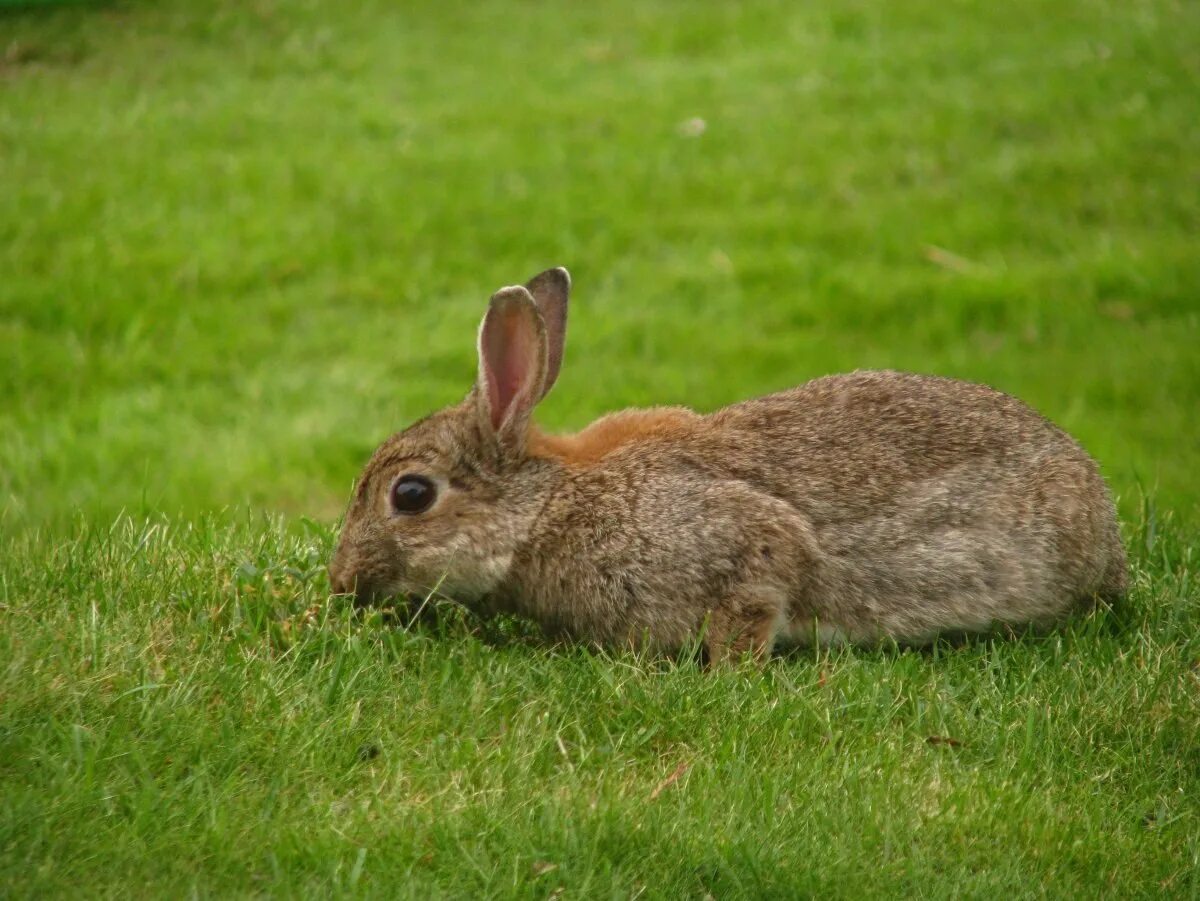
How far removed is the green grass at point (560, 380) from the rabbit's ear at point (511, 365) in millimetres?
825

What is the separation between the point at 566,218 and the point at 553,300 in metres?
6.22

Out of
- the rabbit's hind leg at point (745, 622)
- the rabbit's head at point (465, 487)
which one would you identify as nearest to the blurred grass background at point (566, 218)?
the rabbit's head at point (465, 487)

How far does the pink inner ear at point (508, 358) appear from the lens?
6.25m

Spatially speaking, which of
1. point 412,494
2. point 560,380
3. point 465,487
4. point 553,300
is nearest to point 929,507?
point 553,300

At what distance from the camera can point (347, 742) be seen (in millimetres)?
5066

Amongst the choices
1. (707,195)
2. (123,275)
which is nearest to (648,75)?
(707,195)

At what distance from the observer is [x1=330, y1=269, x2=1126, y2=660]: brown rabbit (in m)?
6.10

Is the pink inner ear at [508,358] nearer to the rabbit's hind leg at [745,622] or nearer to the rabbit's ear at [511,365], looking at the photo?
the rabbit's ear at [511,365]

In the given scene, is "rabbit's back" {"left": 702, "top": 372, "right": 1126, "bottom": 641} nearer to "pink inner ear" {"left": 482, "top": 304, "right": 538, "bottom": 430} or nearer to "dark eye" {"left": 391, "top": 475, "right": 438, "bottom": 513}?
"pink inner ear" {"left": 482, "top": 304, "right": 538, "bottom": 430}

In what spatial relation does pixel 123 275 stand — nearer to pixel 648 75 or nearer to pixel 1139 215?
pixel 648 75

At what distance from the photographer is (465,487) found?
6.32 meters

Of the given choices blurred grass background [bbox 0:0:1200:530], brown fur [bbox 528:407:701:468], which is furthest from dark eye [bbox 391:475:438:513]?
blurred grass background [bbox 0:0:1200:530]

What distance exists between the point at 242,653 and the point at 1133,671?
10.5 ft

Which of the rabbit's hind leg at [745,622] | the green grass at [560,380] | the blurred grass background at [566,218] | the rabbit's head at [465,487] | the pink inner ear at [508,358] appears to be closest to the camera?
the green grass at [560,380]
